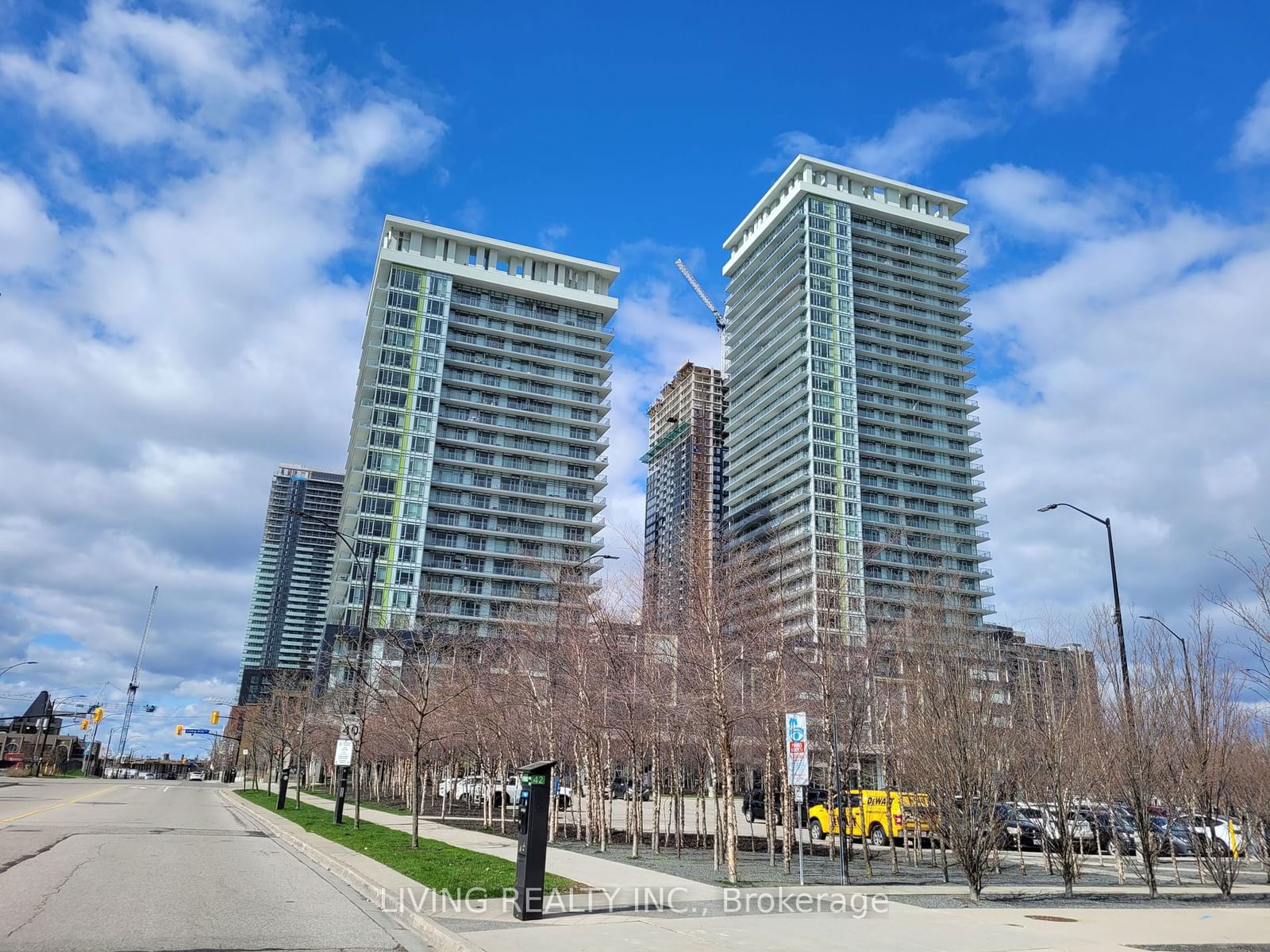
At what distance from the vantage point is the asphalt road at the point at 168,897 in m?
10.1

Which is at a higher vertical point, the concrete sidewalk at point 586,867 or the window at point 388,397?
the window at point 388,397

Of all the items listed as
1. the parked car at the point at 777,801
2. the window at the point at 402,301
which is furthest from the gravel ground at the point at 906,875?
the window at the point at 402,301

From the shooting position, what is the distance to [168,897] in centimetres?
1318

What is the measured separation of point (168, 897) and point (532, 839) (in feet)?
17.8

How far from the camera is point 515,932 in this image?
1082 centimetres

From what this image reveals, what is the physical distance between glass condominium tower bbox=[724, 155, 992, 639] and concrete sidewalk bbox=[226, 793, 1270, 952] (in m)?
101

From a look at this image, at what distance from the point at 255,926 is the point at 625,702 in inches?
563

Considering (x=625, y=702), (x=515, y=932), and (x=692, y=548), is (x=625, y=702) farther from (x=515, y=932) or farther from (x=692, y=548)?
(x=515, y=932)

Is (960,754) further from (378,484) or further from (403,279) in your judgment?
(403,279)

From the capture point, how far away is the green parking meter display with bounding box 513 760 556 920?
39.0ft

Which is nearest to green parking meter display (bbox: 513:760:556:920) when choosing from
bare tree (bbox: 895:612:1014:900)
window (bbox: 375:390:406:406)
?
bare tree (bbox: 895:612:1014:900)

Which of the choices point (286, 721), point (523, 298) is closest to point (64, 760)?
point (523, 298)

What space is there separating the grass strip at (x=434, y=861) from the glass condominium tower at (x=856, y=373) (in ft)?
307

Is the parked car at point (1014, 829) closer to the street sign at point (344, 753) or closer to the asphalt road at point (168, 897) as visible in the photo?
the asphalt road at point (168, 897)
